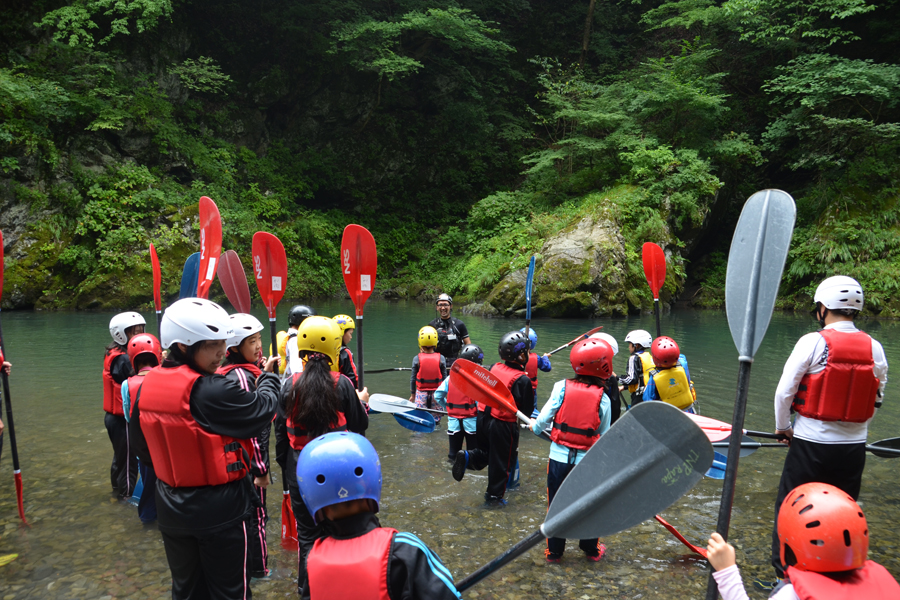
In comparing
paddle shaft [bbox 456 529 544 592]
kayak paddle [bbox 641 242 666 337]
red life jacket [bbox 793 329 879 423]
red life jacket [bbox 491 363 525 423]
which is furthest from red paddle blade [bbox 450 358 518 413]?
kayak paddle [bbox 641 242 666 337]

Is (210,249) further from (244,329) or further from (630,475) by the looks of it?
(630,475)

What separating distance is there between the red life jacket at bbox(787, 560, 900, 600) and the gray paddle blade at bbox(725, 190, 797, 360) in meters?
0.72

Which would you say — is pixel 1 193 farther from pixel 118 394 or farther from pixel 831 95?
pixel 831 95

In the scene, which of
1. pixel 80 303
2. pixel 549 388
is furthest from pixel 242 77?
pixel 549 388

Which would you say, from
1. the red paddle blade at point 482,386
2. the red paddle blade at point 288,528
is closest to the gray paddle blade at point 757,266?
the red paddle blade at point 482,386

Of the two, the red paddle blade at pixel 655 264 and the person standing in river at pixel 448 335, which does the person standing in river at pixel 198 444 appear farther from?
the red paddle blade at pixel 655 264

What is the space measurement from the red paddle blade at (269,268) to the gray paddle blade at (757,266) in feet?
11.9

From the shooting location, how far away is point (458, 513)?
14.4 feet

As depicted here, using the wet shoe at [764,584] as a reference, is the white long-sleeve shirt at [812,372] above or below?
above

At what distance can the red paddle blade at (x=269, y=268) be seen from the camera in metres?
4.73

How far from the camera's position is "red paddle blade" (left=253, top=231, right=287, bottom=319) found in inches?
186

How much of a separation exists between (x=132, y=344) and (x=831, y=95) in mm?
21589

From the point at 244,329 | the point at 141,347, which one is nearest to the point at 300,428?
the point at 244,329

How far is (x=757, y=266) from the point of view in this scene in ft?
6.96
